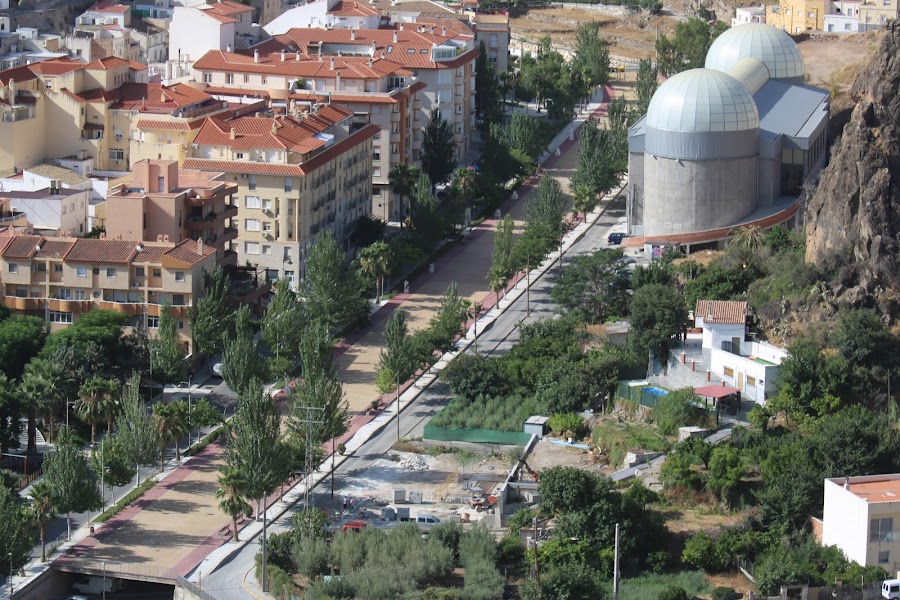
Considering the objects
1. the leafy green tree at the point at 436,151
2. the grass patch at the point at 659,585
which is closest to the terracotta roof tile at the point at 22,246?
the leafy green tree at the point at 436,151

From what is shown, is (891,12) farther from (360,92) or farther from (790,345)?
(790,345)

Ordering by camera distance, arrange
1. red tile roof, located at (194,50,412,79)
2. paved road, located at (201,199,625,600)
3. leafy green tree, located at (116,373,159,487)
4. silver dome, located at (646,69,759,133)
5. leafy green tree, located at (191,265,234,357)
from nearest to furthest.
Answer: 1. paved road, located at (201,199,625,600)
2. leafy green tree, located at (116,373,159,487)
3. leafy green tree, located at (191,265,234,357)
4. silver dome, located at (646,69,759,133)
5. red tile roof, located at (194,50,412,79)

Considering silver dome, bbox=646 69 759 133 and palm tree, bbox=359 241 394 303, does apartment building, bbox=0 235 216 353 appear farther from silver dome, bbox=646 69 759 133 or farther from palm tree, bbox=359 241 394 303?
silver dome, bbox=646 69 759 133

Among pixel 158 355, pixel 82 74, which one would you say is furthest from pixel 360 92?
pixel 158 355

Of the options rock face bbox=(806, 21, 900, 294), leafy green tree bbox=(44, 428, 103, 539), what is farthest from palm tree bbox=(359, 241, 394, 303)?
leafy green tree bbox=(44, 428, 103, 539)

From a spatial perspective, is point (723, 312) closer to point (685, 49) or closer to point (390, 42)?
point (390, 42)
